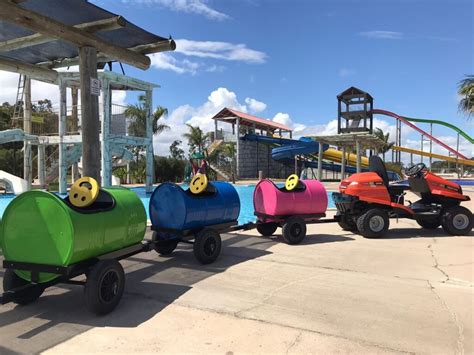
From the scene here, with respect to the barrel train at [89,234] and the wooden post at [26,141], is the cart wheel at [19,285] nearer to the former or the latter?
the barrel train at [89,234]

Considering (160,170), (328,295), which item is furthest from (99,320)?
(160,170)

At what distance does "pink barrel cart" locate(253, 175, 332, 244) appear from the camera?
8.18m

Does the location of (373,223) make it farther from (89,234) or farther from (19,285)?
(19,285)

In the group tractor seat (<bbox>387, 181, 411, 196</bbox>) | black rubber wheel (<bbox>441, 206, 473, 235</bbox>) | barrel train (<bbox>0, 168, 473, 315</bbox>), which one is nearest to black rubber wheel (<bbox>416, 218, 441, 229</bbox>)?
black rubber wheel (<bbox>441, 206, 473, 235</bbox>)

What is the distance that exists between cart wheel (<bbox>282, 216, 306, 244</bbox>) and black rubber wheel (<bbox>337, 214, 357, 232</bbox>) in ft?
4.68

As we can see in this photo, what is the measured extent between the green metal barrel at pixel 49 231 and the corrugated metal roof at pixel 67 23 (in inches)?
121

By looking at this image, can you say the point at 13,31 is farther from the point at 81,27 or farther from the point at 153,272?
the point at 153,272

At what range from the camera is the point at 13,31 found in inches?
278

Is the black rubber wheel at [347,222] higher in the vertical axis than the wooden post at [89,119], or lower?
lower

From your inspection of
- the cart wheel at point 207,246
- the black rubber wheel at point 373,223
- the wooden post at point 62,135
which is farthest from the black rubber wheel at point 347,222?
the wooden post at point 62,135

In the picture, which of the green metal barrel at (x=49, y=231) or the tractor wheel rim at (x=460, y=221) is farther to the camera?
the tractor wheel rim at (x=460, y=221)

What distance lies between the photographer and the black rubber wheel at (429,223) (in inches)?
365

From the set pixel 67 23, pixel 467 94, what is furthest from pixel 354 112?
pixel 67 23

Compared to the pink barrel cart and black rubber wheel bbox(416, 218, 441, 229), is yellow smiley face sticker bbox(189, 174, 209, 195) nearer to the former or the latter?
the pink barrel cart
